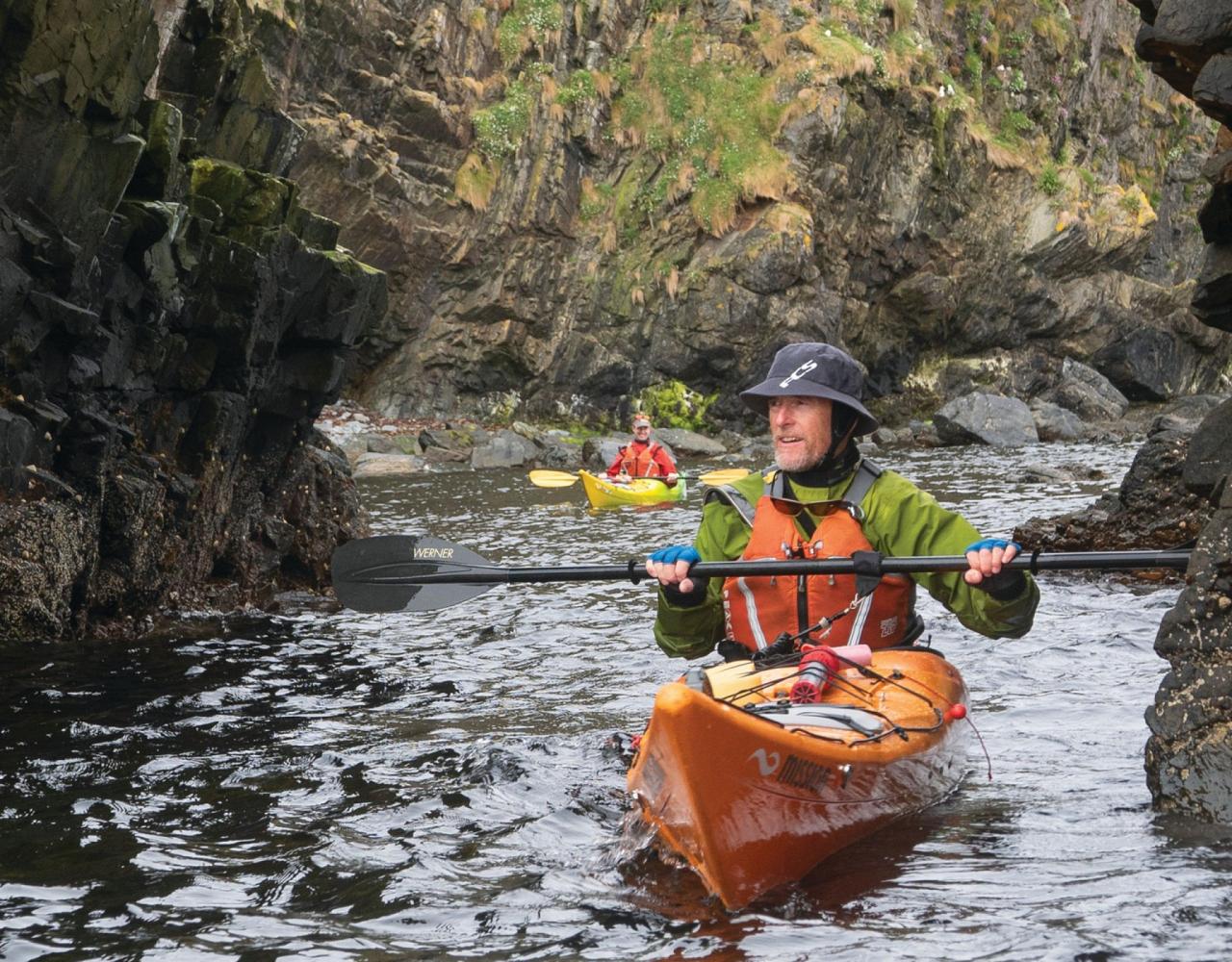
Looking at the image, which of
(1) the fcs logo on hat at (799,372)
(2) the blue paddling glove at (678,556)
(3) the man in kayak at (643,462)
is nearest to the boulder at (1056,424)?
(3) the man in kayak at (643,462)

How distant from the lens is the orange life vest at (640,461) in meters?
18.8

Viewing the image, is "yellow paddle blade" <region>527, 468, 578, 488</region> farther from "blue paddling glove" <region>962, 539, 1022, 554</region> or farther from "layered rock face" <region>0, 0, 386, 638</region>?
"blue paddling glove" <region>962, 539, 1022, 554</region>

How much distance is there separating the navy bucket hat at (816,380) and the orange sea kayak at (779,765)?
0.96 m

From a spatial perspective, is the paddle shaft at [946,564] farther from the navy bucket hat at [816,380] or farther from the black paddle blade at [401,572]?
the black paddle blade at [401,572]

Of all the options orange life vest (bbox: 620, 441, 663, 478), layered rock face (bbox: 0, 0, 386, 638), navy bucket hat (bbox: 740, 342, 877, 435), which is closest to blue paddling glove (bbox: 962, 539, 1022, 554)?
navy bucket hat (bbox: 740, 342, 877, 435)

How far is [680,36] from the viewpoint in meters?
36.5

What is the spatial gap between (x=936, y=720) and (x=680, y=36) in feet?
113

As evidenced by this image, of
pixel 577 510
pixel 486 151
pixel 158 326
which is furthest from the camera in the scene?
pixel 486 151

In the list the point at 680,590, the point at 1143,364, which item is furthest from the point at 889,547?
the point at 1143,364

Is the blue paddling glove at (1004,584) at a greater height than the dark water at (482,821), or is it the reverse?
the blue paddling glove at (1004,584)

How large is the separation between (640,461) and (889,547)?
1375 cm

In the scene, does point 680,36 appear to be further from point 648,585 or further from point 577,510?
point 648,585

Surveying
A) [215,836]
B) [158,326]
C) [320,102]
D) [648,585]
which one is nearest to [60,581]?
[158,326]

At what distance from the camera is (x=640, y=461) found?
18.9m
